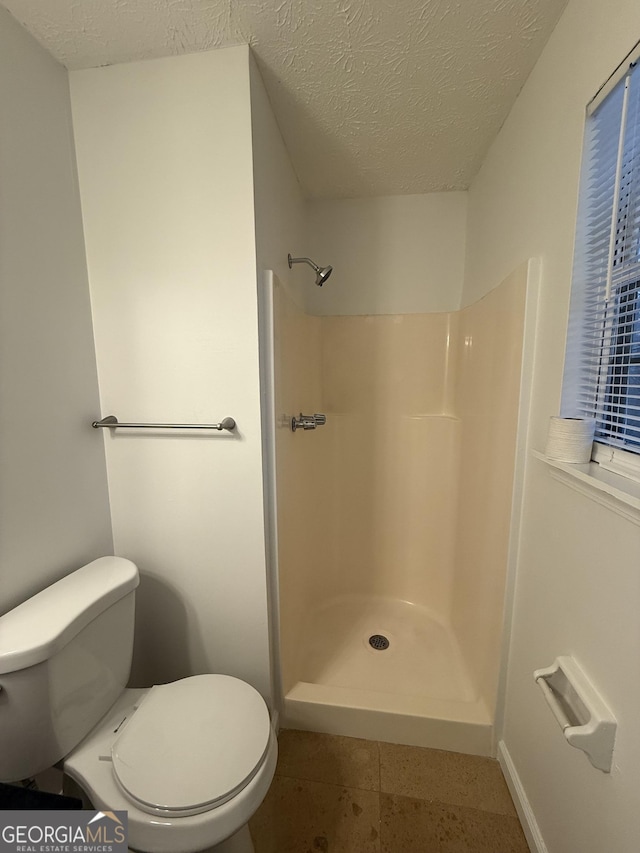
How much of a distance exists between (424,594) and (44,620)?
1774 millimetres

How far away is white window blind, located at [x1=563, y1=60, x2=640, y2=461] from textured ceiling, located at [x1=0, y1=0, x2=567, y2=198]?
41 cm

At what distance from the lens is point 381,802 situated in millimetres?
1122

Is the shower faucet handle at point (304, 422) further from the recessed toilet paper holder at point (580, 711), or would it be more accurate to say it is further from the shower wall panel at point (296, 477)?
the recessed toilet paper holder at point (580, 711)

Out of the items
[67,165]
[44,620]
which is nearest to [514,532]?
[44,620]

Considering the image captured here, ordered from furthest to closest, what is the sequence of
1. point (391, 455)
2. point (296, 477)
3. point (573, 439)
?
1. point (391, 455)
2. point (296, 477)
3. point (573, 439)

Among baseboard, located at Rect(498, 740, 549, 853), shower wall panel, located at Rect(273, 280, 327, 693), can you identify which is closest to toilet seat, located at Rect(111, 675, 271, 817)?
shower wall panel, located at Rect(273, 280, 327, 693)

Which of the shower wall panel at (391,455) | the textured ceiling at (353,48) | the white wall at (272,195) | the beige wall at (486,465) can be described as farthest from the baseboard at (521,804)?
the textured ceiling at (353,48)

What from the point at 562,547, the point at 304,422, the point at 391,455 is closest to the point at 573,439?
the point at 562,547

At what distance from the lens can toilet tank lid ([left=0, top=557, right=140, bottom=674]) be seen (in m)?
0.77

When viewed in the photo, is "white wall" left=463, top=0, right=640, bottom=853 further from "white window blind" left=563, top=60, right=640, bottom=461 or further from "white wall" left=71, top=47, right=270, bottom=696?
"white wall" left=71, top=47, right=270, bottom=696

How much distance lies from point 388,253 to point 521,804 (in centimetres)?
224

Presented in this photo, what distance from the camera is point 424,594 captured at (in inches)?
77.5

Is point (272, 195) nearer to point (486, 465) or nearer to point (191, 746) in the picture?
point (486, 465)

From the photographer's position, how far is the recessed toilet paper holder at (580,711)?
685 millimetres
